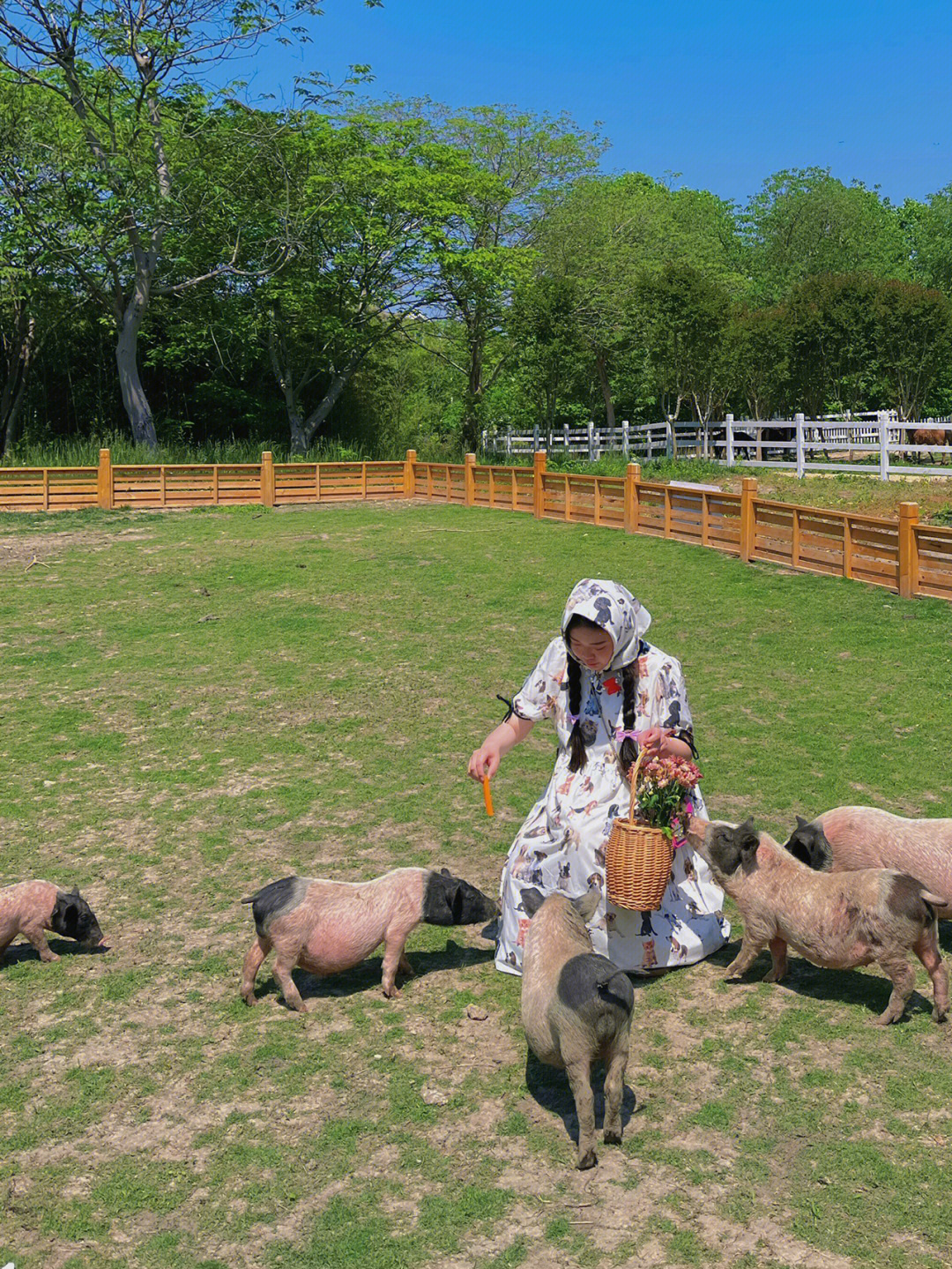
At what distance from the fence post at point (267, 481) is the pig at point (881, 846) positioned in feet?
67.9

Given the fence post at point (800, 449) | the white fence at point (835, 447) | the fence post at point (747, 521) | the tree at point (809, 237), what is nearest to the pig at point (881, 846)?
the fence post at point (747, 521)

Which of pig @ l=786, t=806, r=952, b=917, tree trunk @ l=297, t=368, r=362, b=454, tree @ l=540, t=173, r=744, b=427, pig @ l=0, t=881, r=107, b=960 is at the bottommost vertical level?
pig @ l=0, t=881, r=107, b=960

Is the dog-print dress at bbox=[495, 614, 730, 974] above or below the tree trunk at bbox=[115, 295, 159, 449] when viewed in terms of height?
below

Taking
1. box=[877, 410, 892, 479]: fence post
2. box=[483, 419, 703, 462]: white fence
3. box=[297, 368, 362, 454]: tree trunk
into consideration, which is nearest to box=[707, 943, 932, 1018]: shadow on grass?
box=[877, 410, 892, 479]: fence post

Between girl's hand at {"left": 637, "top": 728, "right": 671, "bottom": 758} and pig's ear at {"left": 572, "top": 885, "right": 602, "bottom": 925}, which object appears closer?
pig's ear at {"left": 572, "top": 885, "right": 602, "bottom": 925}

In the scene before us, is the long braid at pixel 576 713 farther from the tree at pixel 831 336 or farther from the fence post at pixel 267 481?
the tree at pixel 831 336

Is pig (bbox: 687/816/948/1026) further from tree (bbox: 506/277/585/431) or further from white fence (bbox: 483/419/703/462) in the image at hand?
tree (bbox: 506/277/585/431)

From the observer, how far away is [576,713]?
4930 mm

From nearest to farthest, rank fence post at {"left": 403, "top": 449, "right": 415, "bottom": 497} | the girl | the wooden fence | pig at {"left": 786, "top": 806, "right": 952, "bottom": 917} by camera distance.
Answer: the girl → pig at {"left": 786, "top": 806, "right": 952, "bottom": 917} → the wooden fence → fence post at {"left": 403, "top": 449, "right": 415, "bottom": 497}

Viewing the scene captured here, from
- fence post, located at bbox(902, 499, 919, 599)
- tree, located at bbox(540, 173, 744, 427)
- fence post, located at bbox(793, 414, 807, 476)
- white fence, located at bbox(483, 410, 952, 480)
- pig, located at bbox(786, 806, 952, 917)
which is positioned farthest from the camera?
tree, located at bbox(540, 173, 744, 427)

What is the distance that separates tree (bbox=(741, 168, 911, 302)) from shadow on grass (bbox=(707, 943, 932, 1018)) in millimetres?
58259

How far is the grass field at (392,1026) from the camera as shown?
3.58 meters

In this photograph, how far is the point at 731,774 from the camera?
26.1 ft

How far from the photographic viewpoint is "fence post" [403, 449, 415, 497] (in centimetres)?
2680
